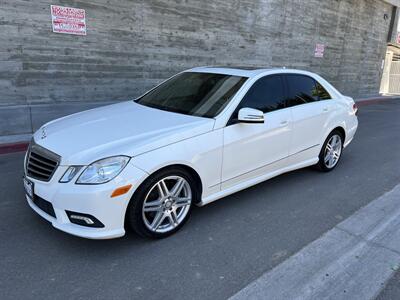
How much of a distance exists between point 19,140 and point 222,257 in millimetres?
4940

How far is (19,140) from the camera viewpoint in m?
6.37

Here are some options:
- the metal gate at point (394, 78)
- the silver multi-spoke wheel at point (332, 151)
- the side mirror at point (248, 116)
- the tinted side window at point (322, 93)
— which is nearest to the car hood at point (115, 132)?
the side mirror at point (248, 116)

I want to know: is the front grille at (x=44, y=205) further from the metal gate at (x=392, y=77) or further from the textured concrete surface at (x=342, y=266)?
the metal gate at (x=392, y=77)

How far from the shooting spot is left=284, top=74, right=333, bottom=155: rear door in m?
4.53

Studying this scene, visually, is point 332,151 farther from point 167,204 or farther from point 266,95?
point 167,204

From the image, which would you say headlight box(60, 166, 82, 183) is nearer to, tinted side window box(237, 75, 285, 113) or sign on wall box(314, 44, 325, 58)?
tinted side window box(237, 75, 285, 113)

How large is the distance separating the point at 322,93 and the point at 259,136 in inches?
71.8

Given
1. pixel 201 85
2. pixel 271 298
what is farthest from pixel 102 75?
pixel 271 298

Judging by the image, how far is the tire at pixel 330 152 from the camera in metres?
5.21

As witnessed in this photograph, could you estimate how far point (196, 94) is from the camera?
161 inches

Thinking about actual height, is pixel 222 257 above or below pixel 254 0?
below

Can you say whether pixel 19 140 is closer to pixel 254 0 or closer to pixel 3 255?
pixel 3 255

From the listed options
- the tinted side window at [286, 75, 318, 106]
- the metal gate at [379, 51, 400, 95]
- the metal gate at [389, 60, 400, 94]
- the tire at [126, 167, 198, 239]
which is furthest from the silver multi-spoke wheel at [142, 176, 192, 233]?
the metal gate at [389, 60, 400, 94]

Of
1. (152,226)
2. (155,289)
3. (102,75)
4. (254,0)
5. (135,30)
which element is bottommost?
(155,289)
